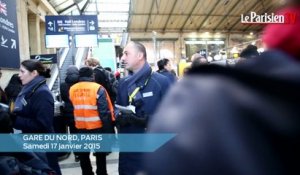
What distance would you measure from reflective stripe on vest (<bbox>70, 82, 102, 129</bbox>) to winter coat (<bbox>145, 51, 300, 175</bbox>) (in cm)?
412

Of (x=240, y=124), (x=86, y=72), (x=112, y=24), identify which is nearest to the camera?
(x=240, y=124)

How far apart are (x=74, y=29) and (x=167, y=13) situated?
12519 mm

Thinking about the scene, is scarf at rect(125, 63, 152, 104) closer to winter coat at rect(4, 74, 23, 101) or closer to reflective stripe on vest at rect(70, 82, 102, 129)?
reflective stripe on vest at rect(70, 82, 102, 129)

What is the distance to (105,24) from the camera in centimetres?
2686

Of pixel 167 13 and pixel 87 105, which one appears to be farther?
pixel 167 13

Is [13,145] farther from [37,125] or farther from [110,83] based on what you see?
[110,83]

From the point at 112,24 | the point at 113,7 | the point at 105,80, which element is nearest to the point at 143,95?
the point at 105,80

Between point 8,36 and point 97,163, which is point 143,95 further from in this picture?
point 8,36

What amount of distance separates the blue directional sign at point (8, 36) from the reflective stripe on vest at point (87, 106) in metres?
3.79

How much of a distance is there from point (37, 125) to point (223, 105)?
305 cm

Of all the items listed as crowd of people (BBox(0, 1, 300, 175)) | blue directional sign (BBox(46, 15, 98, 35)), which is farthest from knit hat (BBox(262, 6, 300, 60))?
blue directional sign (BBox(46, 15, 98, 35))

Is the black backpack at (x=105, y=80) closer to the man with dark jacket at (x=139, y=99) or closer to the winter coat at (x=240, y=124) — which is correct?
the man with dark jacket at (x=139, y=99)

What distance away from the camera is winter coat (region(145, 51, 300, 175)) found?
47cm

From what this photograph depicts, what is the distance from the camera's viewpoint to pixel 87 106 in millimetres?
4590
